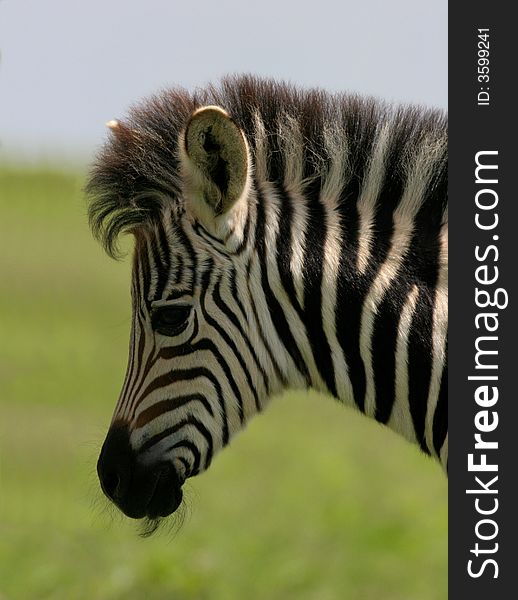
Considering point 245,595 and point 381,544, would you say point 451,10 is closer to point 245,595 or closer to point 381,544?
point 245,595

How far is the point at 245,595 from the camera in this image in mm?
10906

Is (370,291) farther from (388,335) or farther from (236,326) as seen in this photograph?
(236,326)

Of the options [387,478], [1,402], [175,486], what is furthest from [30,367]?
[175,486]

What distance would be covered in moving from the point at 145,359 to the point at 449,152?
74.8 inches

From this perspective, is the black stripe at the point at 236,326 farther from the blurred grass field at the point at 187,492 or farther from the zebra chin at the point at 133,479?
the blurred grass field at the point at 187,492

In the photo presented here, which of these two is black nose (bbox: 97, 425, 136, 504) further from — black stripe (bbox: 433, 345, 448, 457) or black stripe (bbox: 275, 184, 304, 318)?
black stripe (bbox: 433, 345, 448, 457)

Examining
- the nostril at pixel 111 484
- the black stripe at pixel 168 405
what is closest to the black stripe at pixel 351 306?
the black stripe at pixel 168 405

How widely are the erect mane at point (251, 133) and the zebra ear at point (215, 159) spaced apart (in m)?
0.22

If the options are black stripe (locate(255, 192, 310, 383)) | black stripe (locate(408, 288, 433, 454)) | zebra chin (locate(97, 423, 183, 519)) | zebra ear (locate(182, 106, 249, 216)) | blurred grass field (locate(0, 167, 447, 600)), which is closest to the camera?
zebra ear (locate(182, 106, 249, 216))

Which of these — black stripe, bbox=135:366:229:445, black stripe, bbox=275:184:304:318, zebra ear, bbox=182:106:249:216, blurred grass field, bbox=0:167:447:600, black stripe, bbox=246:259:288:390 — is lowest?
blurred grass field, bbox=0:167:447:600

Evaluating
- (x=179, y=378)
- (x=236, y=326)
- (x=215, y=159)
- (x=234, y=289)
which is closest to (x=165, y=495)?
(x=179, y=378)

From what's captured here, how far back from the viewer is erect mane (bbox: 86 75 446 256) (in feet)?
18.6

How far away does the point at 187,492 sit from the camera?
6.24m

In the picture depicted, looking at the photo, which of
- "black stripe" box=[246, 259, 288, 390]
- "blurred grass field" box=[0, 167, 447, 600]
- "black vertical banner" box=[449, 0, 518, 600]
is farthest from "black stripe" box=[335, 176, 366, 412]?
"blurred grass field" box=[0, 167, 447, 600]
